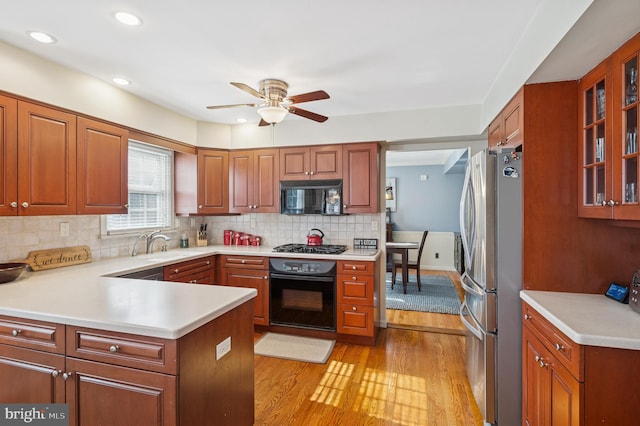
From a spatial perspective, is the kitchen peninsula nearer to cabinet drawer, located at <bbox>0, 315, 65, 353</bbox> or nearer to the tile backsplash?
cabinet drawer, located at <bbox>0, 315, 65, 353</bbox>

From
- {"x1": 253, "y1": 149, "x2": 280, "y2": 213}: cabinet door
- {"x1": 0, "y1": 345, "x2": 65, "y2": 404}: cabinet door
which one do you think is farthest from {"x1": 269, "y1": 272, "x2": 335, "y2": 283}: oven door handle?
{"x1": 0, "y1": 345, "x2": 65, "y2": 404}: cabinet door

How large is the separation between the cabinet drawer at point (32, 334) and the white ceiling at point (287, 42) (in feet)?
5.34

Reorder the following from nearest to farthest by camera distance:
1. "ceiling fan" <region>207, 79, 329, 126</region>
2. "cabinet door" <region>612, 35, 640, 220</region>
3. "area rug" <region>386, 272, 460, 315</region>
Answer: "cabinet door" <region>612, 35, 640, 220</region> → "ceiling fan" <region>207, 79, 329, 126</region> → "area rug" <region>386, 272, 460, 315</region>

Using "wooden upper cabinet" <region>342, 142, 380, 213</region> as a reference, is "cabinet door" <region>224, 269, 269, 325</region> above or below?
below

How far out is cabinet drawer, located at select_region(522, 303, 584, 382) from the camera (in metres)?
1.26

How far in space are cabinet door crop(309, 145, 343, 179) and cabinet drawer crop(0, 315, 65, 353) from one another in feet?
8.67

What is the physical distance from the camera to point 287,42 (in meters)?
1.99

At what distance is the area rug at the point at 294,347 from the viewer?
9.59 ft

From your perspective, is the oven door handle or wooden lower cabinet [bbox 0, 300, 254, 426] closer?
wooden lower cabinet [bbox 0, 300, 254, 426]

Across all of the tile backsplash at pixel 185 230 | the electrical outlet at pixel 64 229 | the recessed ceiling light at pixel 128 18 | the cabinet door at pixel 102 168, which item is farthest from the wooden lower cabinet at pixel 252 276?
the recessed ceiling light at pixel 128 18

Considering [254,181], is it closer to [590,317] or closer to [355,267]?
[355,267]

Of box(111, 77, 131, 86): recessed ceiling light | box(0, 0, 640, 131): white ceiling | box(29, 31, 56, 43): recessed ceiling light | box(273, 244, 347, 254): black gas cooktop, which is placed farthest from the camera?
box(273, 244, 347, 254): black gas cooktop

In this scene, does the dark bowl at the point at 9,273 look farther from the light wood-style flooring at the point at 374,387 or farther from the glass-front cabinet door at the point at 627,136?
the glass-front cabinet door at the point at 627,136

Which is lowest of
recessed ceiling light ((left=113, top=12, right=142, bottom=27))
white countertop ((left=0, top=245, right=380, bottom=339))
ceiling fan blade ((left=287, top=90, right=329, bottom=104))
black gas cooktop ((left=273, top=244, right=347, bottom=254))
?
white countertop ((left=0, top=245, right=380, bottom=339))
